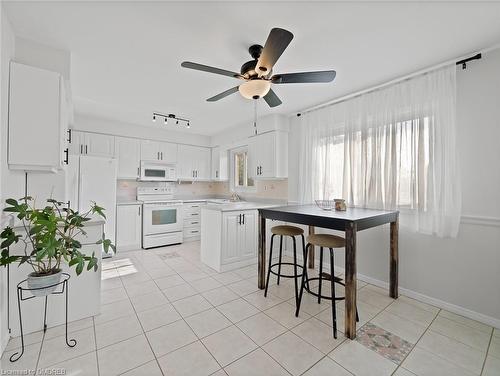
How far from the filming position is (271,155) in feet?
13.2

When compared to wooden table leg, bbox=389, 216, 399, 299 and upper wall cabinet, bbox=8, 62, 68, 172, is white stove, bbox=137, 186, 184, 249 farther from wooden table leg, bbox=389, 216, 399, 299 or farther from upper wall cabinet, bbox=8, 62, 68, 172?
wooden table leg, bbox=389, 216, 399, 299

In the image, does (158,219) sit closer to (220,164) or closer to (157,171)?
(157,171)

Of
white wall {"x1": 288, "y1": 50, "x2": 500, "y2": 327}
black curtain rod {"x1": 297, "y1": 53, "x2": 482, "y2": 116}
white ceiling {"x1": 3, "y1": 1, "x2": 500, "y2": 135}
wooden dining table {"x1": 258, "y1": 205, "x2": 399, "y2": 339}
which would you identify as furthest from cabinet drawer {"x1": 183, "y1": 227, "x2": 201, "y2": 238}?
black curtain rod {"x1": 297, "y1": 53, "x2": 482, "y2": 116}

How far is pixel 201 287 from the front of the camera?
9.11ft

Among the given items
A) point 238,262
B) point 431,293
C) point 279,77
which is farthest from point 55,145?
point 431,293

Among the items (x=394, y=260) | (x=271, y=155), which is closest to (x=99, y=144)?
(x=271, y=155)

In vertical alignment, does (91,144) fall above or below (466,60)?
below

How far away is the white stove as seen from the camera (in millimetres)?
4367

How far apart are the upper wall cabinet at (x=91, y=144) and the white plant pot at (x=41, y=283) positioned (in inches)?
111

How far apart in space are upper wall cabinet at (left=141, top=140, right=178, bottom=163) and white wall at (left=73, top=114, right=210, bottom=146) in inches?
4.6

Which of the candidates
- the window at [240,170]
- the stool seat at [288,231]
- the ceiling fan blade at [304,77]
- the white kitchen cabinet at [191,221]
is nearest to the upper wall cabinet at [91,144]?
the white kitchen cabinet at [191,221]

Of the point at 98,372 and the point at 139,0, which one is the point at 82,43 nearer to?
the point at 139,0

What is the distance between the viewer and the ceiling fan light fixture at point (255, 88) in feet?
6.21

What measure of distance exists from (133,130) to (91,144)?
80cm
